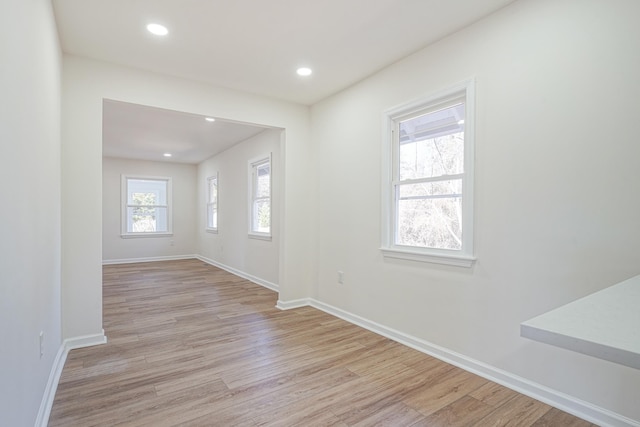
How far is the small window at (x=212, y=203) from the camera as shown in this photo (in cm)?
773

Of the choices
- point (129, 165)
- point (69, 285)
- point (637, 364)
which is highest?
point (129, 165)

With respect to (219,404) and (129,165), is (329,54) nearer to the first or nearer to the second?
(219,404)

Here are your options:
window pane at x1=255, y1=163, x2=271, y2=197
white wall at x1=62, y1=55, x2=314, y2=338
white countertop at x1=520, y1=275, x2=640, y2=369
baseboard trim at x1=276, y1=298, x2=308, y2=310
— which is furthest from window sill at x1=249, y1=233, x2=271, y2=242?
white countertop at x1=520, y1=275, x2=640, y2=369

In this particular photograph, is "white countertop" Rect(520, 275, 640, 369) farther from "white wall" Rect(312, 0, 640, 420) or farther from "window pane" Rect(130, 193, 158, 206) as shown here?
"window pane" Rect(130, 193, 158, 206)

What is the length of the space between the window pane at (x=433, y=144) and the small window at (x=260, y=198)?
8.96 feet

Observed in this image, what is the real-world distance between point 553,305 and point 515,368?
0.52m

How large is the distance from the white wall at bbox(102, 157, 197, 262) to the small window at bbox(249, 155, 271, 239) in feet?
12.1

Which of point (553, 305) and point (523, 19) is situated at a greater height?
point (523, 19)

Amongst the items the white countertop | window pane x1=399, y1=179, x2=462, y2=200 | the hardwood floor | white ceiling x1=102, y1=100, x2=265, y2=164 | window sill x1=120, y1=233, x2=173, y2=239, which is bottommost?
the hardwood floor

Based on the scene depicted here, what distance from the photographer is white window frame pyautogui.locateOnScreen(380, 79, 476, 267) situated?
8.28 ft

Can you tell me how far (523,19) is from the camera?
7.31 feet

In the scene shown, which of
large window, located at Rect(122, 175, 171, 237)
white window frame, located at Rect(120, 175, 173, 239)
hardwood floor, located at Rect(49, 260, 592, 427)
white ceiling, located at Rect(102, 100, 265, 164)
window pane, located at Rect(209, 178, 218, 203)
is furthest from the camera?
large window, located at Rect(122, 175, 171, 237)

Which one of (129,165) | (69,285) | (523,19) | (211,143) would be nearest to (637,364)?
(523,19)

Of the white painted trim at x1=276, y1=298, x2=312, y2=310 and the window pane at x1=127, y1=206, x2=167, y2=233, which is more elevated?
the window pane at x1=127, y1=206, x2=167, y2=233
